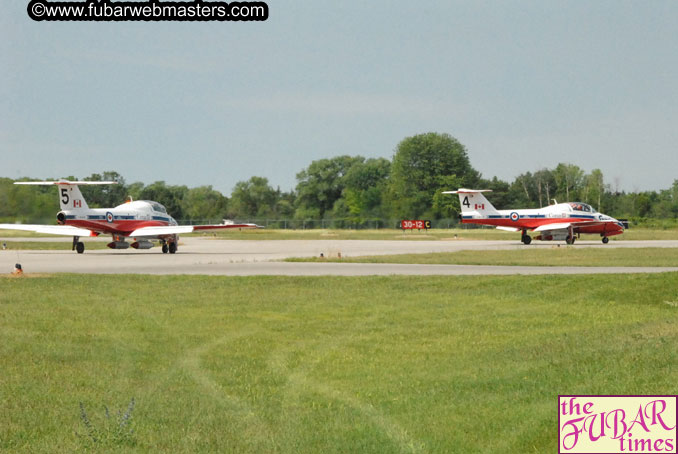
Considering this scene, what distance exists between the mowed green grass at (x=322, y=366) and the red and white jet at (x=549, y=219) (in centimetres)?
3477

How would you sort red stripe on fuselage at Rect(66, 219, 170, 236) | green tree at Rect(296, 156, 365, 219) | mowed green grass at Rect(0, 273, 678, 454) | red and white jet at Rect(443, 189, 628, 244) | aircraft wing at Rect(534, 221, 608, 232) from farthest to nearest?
green tree at Rect(296, 156, 365, 219), red and white jet at Rect(443, 189, 628, 244), aircraft wing at Rect(534, 221, 608, 232), red stripe on fuselage at Rect(66, 219, 170, 236), mowed green grass at Rect(0, 273, 678, 454)

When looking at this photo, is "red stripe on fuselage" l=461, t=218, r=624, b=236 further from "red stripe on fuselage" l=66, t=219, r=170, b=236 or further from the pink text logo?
the pink text logo

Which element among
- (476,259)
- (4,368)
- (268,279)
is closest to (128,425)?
(4,368)

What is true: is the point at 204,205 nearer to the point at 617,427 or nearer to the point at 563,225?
the point at 563,225

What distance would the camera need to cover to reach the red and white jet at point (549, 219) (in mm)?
53719

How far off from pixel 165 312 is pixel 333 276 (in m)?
9.15

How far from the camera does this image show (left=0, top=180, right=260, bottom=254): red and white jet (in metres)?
41.5

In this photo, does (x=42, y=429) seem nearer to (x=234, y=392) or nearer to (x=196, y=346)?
(x=234, y=392)

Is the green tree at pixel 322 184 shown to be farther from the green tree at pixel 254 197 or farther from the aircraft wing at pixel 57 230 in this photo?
the aircraft wing at pixel 57 230

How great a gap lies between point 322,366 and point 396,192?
410ft

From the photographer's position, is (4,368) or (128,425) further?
(4,368)

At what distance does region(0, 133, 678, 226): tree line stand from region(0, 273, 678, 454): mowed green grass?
74.0 meters

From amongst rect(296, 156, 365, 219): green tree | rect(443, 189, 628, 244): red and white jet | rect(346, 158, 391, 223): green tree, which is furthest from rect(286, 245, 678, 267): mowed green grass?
rect(296, 156, 365, 219): green tree

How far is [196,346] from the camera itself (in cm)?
1232
